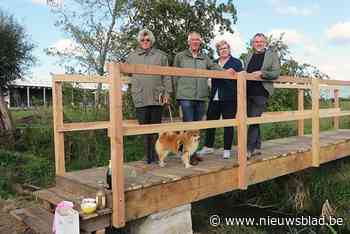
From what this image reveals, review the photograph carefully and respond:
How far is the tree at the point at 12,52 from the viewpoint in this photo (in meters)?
14.8

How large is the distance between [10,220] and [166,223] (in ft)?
8.49

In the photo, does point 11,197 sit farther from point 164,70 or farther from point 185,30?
point 185,30

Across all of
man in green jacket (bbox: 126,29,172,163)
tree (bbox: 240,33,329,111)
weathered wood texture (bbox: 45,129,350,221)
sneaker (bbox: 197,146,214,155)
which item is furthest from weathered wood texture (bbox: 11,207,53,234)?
tree (bbox: 240,33,329,111)

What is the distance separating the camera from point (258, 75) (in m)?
5.05

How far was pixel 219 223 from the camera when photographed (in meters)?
6.28

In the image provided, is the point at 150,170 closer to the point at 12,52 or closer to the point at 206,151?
the point at 206,151

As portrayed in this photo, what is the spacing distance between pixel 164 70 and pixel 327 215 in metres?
4.52

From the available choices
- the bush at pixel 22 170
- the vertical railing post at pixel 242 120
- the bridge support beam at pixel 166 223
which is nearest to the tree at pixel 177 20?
the bush at pixel 22 170

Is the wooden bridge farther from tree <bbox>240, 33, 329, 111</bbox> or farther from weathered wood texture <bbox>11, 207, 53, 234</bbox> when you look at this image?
tree <bbox>240, 33, 329, 111</bbox>

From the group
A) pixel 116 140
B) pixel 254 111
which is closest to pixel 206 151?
pixel 254 111

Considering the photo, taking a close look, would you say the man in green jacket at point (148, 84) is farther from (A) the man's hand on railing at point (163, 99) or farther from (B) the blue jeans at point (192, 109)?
(B) the blue jeans at point (192, 109)

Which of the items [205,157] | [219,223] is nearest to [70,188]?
[205,157]

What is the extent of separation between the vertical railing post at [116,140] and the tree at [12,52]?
1234cm

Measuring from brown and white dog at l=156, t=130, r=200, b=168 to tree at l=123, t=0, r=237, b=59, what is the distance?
588 centimetres
